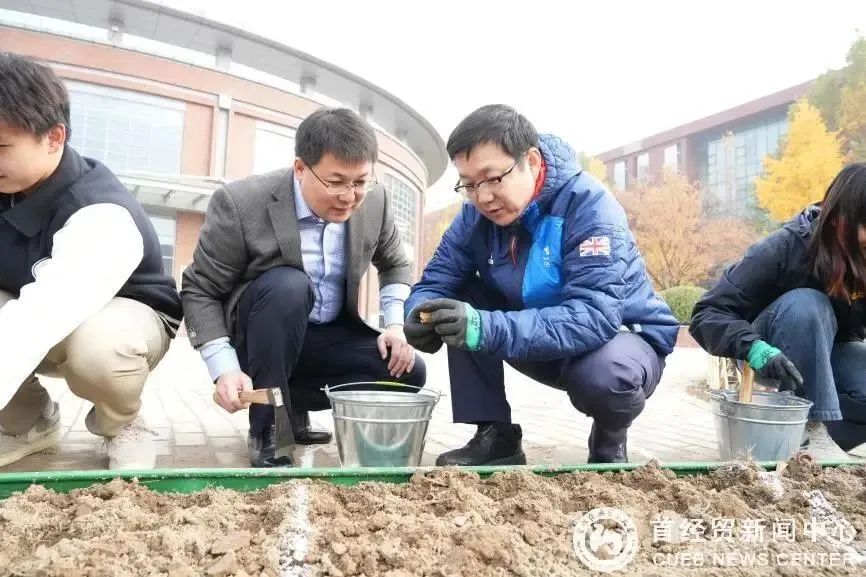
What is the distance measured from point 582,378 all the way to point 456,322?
1.63 feet

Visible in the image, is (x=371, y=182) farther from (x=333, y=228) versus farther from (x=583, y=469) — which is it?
(x=583, y=469)

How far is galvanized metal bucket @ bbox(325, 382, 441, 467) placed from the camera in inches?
76.0

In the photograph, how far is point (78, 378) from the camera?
1.95 meters

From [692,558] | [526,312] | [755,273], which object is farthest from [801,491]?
[755,273]

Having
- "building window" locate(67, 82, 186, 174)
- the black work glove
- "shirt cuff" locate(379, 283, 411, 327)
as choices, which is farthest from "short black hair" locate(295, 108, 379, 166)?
"building window" locate(67, 82, 186, 174)

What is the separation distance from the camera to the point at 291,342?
228 centimetres

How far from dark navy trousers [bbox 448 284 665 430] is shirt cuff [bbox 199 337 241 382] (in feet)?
2.65

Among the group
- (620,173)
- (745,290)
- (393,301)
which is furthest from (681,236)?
(620,173)

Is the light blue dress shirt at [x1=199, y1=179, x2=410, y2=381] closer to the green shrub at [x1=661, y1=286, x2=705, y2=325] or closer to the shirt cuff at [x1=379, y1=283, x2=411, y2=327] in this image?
the shirt cuff at [x1=379, y1=283, x2=411, y2=327]

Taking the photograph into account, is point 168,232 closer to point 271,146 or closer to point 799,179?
point 271,146

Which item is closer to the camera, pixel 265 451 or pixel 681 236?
pixel 265 451

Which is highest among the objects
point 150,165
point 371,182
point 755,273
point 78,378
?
point 150,165

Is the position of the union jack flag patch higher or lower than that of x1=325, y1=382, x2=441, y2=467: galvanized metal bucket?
higher

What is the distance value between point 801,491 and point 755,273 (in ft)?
3.90
